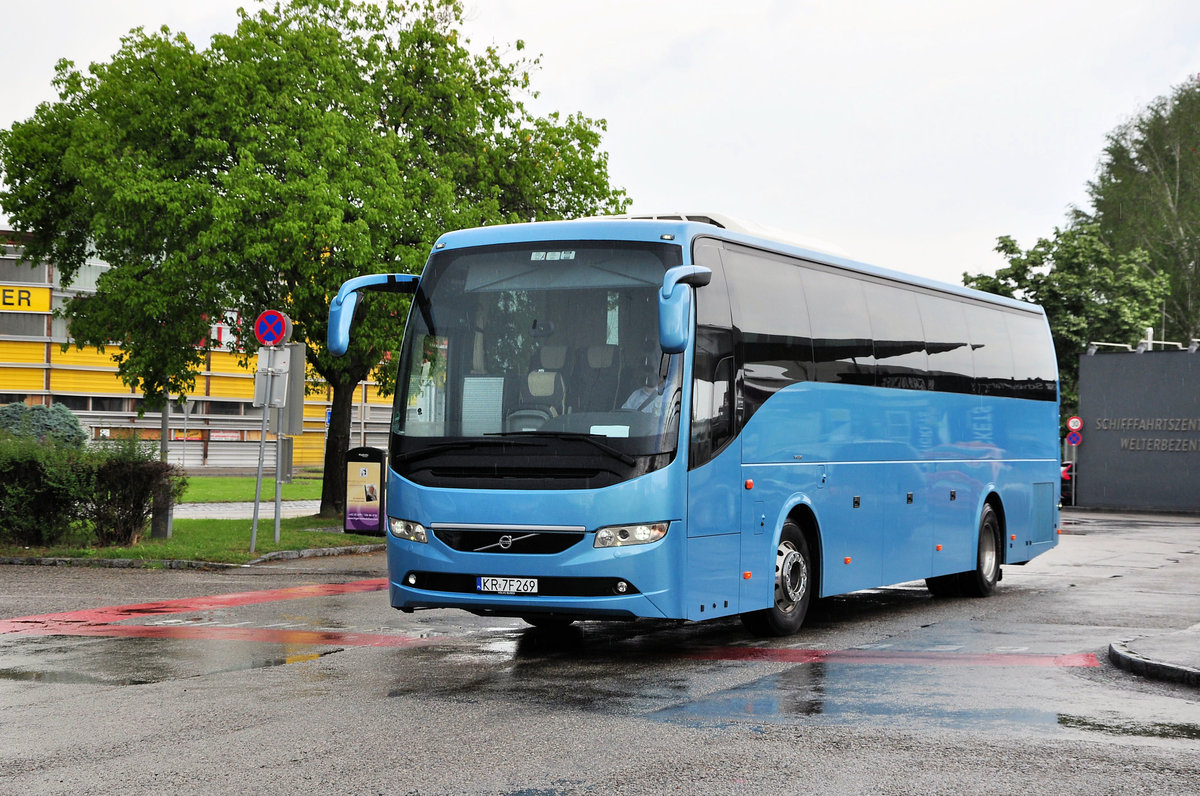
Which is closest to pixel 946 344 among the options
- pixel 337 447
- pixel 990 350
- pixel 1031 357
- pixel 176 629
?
pixel 990 350

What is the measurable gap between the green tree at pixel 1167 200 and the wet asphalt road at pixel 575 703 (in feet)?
170

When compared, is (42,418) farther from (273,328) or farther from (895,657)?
(895,657)

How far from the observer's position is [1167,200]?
62.1 m

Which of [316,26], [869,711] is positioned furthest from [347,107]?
[869,711]

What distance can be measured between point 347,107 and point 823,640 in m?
15.7

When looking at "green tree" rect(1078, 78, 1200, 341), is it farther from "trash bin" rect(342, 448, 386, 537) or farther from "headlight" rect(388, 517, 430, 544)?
"headlight" rect(388, 517, 430, 544)

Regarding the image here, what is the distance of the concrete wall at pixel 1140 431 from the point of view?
4688cm

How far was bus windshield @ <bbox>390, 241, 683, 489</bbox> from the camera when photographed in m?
9.98

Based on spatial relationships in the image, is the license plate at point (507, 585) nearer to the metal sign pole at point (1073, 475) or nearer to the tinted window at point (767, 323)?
the tinted window at point (767, 323)

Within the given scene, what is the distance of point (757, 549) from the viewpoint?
36.6 feet

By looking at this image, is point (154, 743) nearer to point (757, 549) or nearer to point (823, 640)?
point (757, 549)

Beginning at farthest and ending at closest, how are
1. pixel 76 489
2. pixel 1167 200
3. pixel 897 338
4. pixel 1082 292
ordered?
1. pixel 1167 200
2. pixel 1082 292
3. pixel 76 489
4. pixel 897 338

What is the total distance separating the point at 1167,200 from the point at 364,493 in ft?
164

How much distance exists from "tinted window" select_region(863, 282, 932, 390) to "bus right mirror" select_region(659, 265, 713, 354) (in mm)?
3969
